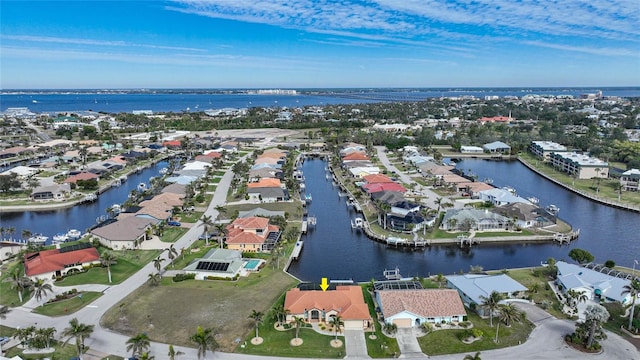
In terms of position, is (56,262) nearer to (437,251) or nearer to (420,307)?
(420,307)

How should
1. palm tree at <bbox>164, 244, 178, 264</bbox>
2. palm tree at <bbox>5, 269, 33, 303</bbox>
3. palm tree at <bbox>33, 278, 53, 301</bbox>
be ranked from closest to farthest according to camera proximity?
palm tree at <bbox>33, 278, 53, 301</bbox> < palm tree at <bbox>5, 269, 33, 303</bbox> < palm tree at <bbox>164, 244, 178, 264</bbox>

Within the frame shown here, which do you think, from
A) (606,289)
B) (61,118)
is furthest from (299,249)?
(61,118)

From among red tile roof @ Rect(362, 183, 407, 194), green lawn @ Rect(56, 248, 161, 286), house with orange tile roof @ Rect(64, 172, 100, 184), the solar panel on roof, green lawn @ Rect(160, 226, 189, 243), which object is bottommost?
green lawn @ Rect(56, 248, 161, 286)

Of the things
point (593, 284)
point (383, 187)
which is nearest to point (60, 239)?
point (383, 187)

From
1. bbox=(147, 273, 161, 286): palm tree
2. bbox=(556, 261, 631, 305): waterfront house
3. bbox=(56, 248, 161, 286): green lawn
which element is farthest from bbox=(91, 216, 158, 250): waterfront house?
bbox=(556, 261, 631, 305): waterfront house

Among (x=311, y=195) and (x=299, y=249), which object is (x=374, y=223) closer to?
(x=299, y=249)

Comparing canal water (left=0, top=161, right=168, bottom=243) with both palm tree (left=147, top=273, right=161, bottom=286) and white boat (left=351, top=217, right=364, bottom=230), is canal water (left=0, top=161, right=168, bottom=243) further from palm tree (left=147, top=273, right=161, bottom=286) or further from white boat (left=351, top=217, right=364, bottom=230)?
white boat (left=351, top=217, right=364, bottom=230)

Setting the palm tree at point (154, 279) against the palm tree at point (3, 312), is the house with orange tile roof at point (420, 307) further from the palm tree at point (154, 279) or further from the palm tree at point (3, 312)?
the palm tree at point (3, 312)
